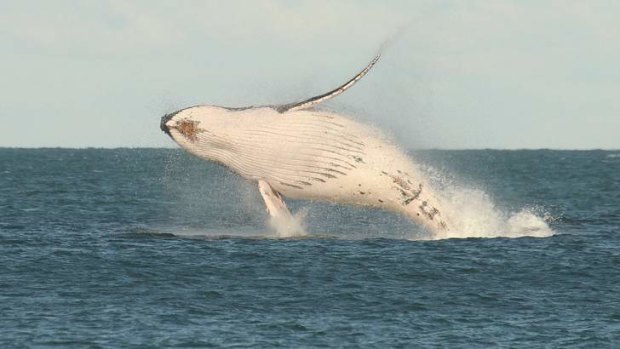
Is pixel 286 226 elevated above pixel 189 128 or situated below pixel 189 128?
below

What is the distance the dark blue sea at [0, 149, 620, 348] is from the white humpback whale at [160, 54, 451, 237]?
1.99m

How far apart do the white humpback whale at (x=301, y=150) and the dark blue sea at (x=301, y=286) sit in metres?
1.99

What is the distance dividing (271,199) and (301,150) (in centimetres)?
186

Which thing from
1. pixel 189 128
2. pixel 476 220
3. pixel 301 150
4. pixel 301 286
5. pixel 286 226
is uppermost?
pixel 189 128

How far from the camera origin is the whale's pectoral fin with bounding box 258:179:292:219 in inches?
1328

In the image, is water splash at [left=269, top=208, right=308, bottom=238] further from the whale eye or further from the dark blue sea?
the whale eye

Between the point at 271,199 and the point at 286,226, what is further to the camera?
the point at 286,226

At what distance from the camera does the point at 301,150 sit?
3288cm

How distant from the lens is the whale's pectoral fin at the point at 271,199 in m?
33.7

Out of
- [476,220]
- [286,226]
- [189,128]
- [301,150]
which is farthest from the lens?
[476,220]

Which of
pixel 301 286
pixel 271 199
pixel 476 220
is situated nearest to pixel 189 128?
pixel 271 199

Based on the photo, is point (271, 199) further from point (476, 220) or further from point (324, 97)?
point (476, 220)

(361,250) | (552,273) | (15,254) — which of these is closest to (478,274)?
(552,273)

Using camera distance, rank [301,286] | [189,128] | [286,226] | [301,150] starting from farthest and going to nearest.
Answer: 1. [286,226]
2. [189,128]
3. [301,150]
4. [301,286]
